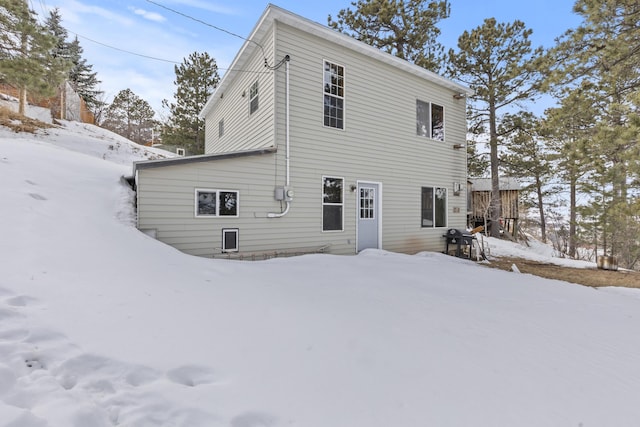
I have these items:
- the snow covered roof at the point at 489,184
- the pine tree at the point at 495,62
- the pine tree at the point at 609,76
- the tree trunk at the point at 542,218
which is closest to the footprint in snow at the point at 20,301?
the pine tree at the point at 609,76

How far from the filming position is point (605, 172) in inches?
245

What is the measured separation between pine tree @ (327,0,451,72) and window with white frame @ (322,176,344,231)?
360 inches

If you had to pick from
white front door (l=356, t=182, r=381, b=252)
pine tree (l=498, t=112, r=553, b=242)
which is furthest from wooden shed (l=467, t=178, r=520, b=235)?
white front door (l=356, t=182, r=381, b=252)

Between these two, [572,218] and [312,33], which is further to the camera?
[572,218]

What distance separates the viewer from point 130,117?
2794cm

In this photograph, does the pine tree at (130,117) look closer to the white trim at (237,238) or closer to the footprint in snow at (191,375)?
the white trim at (237,238)

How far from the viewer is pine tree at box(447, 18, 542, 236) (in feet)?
42.0

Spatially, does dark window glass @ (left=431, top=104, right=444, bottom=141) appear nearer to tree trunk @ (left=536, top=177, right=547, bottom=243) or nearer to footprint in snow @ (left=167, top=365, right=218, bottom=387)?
footprint in snow @ (left=167, top=365, right=218, bottom=387)

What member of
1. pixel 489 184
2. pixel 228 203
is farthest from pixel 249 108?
pixel 489 184

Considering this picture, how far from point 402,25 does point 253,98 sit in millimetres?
9236

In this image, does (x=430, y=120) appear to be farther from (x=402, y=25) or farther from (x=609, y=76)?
(x=402, y=25)

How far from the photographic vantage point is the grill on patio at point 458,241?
9.27 metres

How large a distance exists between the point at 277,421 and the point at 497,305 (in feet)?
11.3

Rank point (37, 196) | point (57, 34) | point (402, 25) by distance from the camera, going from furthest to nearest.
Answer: point (57, 34) < point (402, 25) < point (37, 196)
